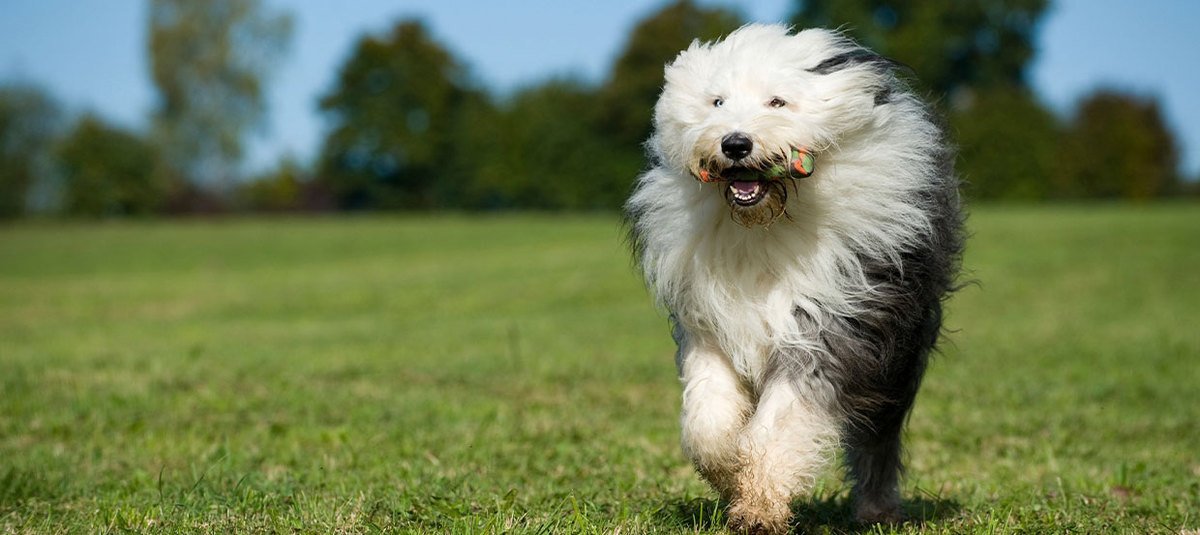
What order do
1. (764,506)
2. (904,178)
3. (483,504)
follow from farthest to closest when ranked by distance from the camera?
1. (483,504)
2. (904,178)
3. (764,506)

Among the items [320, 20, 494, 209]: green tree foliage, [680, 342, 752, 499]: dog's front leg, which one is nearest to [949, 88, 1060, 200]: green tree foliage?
[320, 20, 494, 209]: green tree foliage

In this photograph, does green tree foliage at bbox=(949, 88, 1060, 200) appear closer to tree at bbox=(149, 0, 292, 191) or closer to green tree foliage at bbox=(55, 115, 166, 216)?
tree at bbox=(149, 0, 292, 191)

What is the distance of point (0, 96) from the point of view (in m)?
69.2

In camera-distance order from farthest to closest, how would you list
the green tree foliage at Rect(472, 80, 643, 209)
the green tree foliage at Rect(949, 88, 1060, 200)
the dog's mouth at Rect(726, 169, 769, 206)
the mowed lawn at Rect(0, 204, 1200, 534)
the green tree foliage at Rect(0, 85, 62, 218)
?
the green tree foliage at Rect(0, 85, 62, 218), the green tree foliage at Rect(472, 80, 643, 209), the green tree foliage at Rect(949, 88, 1060, 200), the mowed lawn at Rect(0, 204, 1200, 534), the dog's mouth at Rect(726, 169, 769, 206)

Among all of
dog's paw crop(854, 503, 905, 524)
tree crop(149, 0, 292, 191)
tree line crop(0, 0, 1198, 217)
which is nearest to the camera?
dog's paw crop(854, 503, 905, 524)

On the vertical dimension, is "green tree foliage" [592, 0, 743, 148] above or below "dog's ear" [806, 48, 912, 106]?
above

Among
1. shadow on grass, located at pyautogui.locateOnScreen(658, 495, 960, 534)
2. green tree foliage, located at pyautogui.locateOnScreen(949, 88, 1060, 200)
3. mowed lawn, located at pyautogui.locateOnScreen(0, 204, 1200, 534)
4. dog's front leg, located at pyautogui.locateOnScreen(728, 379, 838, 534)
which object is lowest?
mowed lawn, located at pyautogui.locateOnScreen(0, 204, 1200, 534)

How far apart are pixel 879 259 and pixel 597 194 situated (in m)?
52.3

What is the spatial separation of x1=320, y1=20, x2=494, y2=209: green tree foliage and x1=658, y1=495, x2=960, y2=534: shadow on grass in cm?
6120

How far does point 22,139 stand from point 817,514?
239 ft

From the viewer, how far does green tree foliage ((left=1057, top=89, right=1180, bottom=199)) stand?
50594mm

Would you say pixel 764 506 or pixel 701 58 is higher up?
pixel 701 58

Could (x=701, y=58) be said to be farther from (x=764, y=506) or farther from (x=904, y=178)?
(x=764, y=506)

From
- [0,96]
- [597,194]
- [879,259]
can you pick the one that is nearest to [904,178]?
[879,259]
